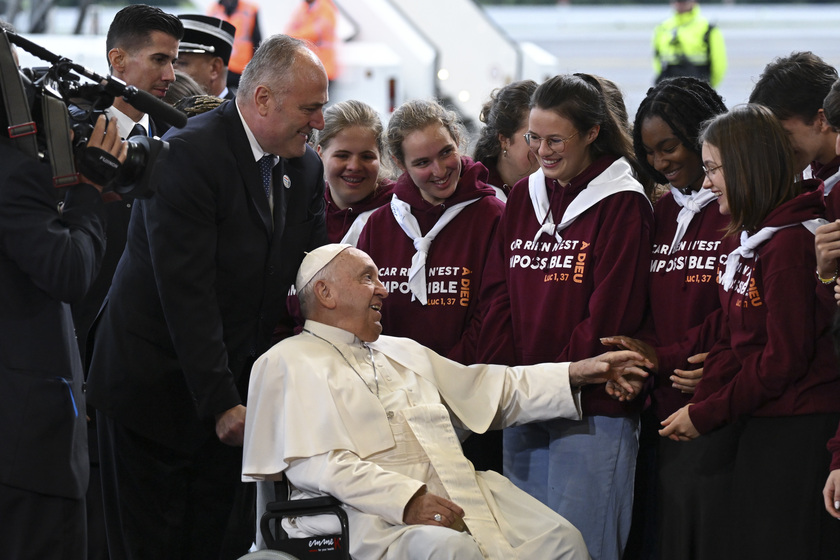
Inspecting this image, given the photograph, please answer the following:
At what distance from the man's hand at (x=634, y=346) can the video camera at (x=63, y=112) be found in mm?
1385

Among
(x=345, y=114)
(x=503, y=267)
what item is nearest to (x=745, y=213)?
(x=503, y=267)

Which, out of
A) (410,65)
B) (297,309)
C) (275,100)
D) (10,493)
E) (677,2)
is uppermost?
(677,2)

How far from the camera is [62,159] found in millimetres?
2330

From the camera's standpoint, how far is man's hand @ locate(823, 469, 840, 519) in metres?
2.46

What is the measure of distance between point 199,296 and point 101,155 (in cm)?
60

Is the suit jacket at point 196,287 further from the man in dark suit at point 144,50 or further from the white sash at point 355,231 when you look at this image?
the man in dark suit at point 144,50

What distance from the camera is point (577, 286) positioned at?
3.06m

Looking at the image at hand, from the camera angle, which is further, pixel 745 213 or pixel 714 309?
pixel 714 309

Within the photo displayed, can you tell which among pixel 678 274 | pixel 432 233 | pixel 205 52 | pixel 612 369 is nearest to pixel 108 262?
pixel 432 233

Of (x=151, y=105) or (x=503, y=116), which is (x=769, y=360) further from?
(x=151, y=105)

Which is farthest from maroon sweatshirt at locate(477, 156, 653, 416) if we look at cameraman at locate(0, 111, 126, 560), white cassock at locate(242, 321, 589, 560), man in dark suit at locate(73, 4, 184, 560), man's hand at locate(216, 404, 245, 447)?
man in dark suit at locate(73, 4, 184, 560)

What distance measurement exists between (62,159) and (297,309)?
49.9 inches

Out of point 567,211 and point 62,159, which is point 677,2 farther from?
point 62,159

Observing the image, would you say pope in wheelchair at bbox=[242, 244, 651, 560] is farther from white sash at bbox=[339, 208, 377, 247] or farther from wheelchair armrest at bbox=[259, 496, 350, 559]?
white sash at bbox=[339, 208, 377, 247]
